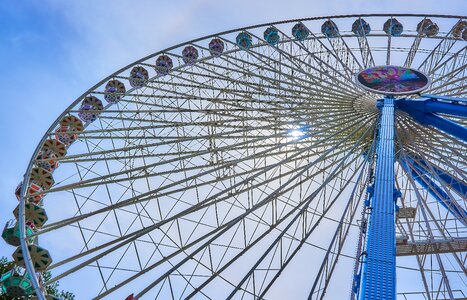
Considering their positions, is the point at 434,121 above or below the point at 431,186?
above

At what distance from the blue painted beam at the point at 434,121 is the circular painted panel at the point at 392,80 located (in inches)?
47.1

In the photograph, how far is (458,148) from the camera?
15992 mm

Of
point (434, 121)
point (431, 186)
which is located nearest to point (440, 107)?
point (434, 121)

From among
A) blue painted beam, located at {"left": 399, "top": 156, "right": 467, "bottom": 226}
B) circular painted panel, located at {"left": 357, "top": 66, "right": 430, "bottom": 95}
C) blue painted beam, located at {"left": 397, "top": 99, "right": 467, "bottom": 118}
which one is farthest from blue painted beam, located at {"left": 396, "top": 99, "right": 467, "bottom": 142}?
blue painted beam, located at {"left": 399, "top": 156, "right": 467, "bottom": 226}

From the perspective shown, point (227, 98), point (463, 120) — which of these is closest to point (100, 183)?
point (227, 98)

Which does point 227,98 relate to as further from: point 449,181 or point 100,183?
point 449,181

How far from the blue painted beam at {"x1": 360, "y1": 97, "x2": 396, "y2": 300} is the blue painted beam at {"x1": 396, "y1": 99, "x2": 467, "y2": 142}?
1727mm

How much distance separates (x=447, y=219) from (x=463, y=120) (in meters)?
3.56

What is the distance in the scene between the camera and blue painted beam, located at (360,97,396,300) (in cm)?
881

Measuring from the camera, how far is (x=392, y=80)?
18.0 m

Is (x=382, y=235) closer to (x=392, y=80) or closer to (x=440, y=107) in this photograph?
(x=440, y=107)

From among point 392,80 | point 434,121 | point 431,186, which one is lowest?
point 431,186

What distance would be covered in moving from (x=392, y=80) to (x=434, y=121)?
12.6 ft

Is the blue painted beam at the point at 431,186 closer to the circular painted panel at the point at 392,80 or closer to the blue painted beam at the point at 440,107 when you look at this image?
the blue painted beam at the point at 440,107
